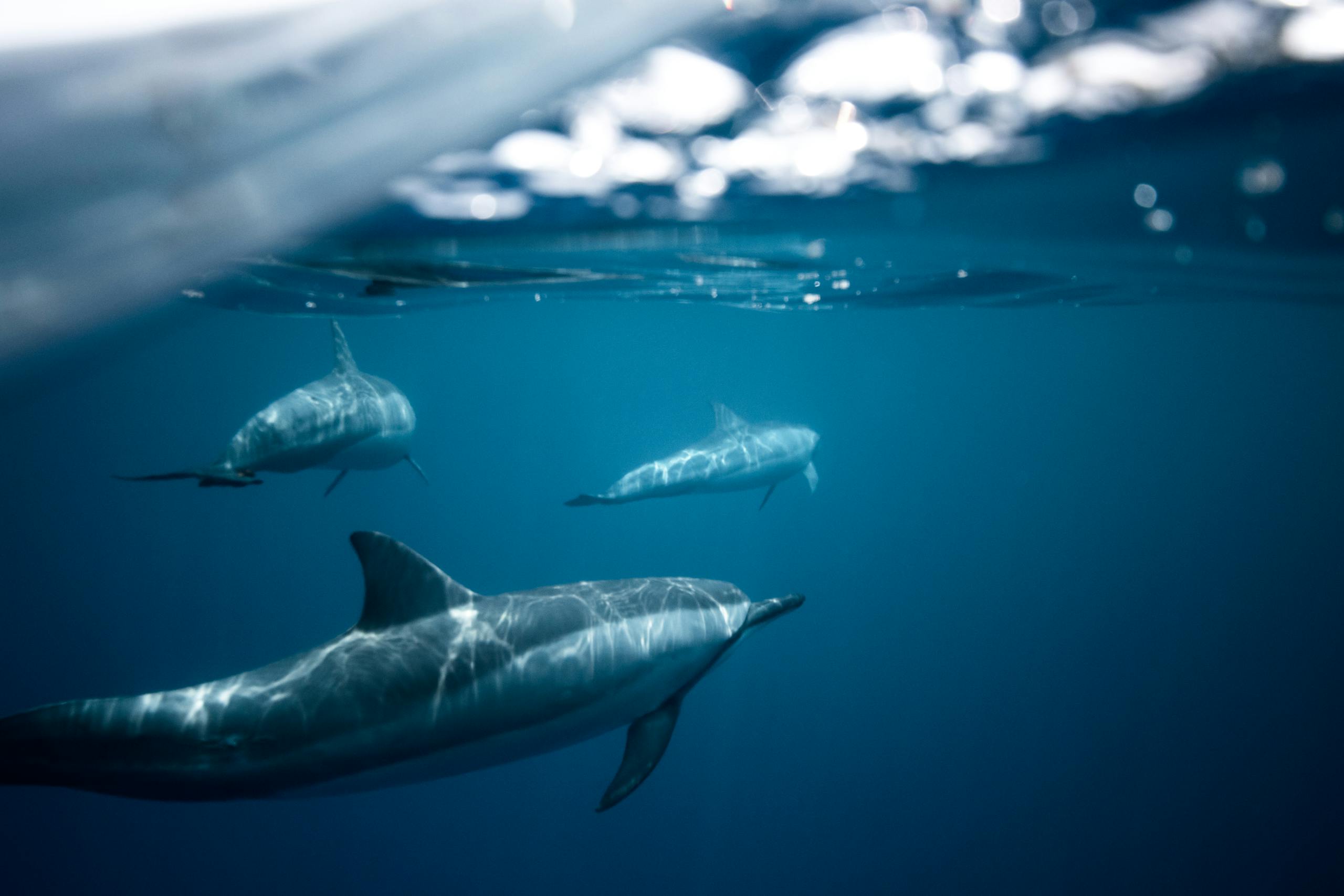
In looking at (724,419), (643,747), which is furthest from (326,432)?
(724,419)

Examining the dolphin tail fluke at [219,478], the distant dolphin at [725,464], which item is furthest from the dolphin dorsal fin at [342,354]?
the distant dolphin at [725,464]

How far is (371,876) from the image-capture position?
55.2 ft

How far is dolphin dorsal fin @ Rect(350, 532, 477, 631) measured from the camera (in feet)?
17.4

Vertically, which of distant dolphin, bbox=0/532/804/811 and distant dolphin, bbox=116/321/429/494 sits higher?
distant dolphin, bbox=116/321/429/494

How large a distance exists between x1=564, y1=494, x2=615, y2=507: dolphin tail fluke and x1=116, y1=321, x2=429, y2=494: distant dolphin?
2.96m

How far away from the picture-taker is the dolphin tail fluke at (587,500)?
35.9 feet

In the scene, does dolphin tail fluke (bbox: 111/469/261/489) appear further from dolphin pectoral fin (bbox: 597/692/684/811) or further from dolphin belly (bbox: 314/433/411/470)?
dolphin pectoral fin (bbox: 597/692/684/811)

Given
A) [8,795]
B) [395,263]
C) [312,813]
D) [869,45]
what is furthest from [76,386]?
[869,45]

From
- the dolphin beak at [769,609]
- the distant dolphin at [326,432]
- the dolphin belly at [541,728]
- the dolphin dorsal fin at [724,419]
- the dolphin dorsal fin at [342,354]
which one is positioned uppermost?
the dolphin dorsal fin at [342,354]

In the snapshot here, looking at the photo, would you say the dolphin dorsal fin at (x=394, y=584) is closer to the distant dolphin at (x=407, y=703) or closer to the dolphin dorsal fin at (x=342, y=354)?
the distant dolphin at (x=407, y=703)

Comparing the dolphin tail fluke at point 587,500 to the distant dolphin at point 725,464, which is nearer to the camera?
the dolphin tail fluke at point 587,500

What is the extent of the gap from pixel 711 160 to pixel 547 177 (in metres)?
1.75

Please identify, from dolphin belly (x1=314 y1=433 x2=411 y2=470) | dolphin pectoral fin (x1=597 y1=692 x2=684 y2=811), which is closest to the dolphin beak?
dolphin pectoral fin (x1=597 y1=692 x2=684 y2=811)

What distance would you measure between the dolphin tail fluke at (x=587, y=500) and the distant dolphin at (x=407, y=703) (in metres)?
4.34
